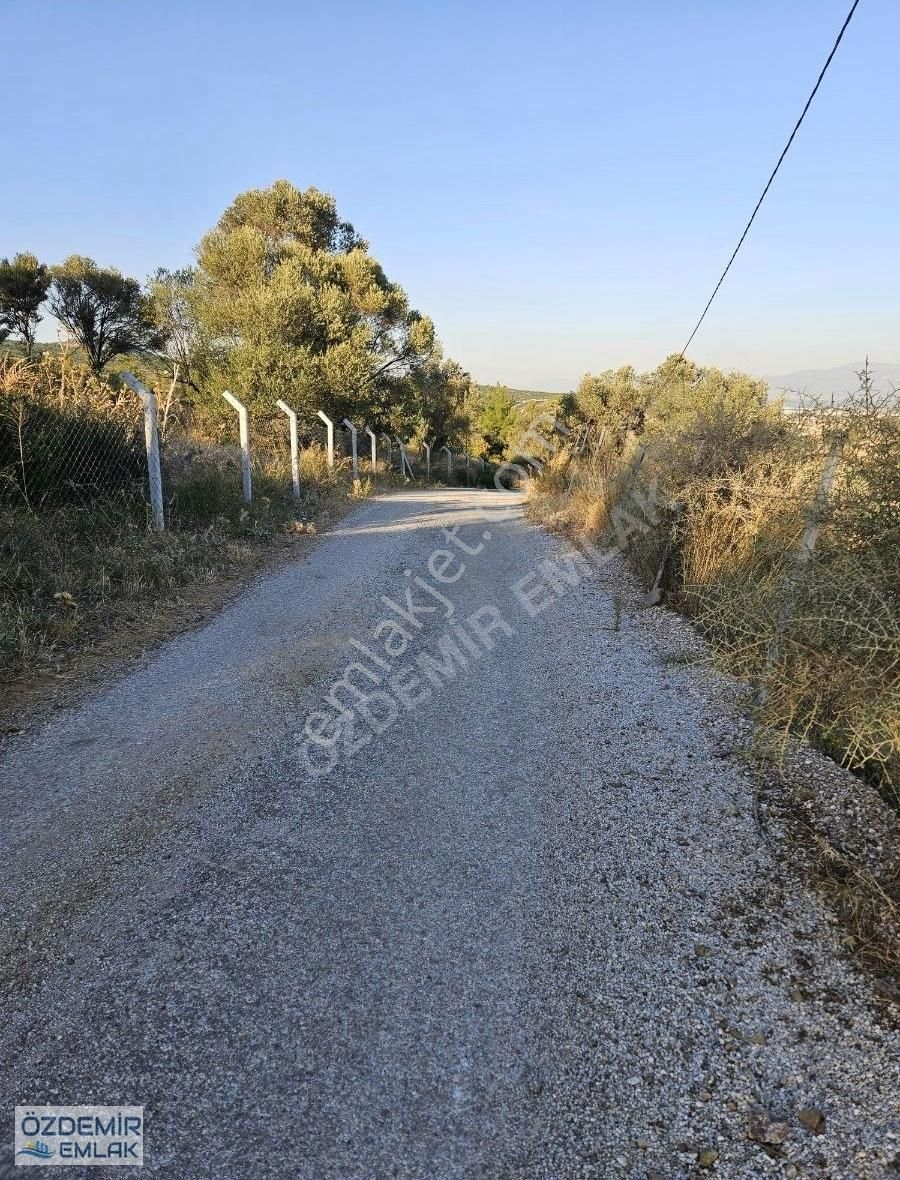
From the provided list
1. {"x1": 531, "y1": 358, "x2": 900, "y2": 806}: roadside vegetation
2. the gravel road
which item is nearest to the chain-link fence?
the gravel road

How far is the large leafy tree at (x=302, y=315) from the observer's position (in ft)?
57.1

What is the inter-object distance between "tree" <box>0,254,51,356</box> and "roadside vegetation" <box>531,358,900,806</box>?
25.2 metres

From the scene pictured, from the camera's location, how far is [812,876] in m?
2.71

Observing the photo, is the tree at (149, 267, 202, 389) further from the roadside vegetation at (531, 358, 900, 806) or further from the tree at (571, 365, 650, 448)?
the roadside vegetation at (531, 358, 900, 806)

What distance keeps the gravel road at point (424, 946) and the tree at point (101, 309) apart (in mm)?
25111

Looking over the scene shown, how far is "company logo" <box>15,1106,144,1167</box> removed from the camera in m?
1.67

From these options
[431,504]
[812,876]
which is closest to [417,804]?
[812,876]

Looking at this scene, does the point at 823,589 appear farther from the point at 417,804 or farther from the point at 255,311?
the point at 255,311

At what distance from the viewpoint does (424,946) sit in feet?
7.78

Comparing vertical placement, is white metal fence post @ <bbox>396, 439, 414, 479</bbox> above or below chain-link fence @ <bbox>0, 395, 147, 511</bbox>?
above

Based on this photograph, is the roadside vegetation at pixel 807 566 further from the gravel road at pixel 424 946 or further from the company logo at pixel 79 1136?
the company logo at pixel 79 1136

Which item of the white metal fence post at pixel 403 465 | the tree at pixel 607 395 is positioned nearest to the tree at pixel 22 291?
the white metal fence post at pixel 403 465

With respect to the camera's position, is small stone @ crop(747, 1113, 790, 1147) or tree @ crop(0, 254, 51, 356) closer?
small stone @ crop(747, 1113, 790, 1147)

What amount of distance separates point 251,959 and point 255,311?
59.1 feet
